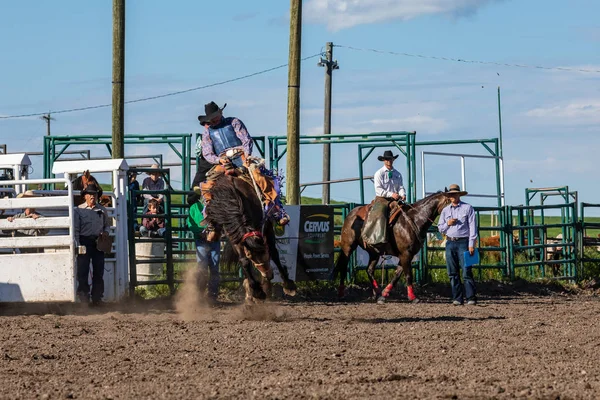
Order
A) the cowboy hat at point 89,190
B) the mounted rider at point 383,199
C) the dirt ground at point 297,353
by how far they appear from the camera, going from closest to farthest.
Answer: the dirt ground at point 297,353 → the cowboy hat at point 89,190 → the mounted rider at point 383,199

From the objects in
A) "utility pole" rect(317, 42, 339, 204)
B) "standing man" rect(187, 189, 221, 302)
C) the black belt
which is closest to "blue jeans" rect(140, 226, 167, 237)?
"standing man" rect(187, 189, 221, 302)

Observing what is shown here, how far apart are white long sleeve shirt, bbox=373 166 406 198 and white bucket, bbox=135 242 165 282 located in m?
3.50

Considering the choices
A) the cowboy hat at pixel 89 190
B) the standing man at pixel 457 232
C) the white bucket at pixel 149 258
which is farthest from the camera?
the white bucket at pixel 149 258

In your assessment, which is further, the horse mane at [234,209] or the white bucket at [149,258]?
the white bucket at [149,258]

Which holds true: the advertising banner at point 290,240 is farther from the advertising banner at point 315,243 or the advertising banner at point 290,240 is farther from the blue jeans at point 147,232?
the blue jeans at point 147,232

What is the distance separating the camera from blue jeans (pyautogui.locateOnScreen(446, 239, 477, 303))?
1455cm

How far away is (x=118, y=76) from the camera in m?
15.7

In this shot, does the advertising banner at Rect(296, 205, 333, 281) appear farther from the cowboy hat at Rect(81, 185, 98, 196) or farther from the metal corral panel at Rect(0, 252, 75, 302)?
the metal corral panel at Rect(0, 252, 75, 302)

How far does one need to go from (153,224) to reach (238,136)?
374 cm

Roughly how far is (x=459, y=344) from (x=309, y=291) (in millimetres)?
7568

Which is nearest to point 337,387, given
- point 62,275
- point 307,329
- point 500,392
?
point 500,392

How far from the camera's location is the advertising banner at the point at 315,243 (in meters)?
16.6

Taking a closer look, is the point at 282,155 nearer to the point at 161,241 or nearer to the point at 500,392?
the point at 161,241

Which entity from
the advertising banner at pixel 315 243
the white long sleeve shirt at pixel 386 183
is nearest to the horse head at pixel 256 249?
the white long sleeve shirt at pixel 386 183
